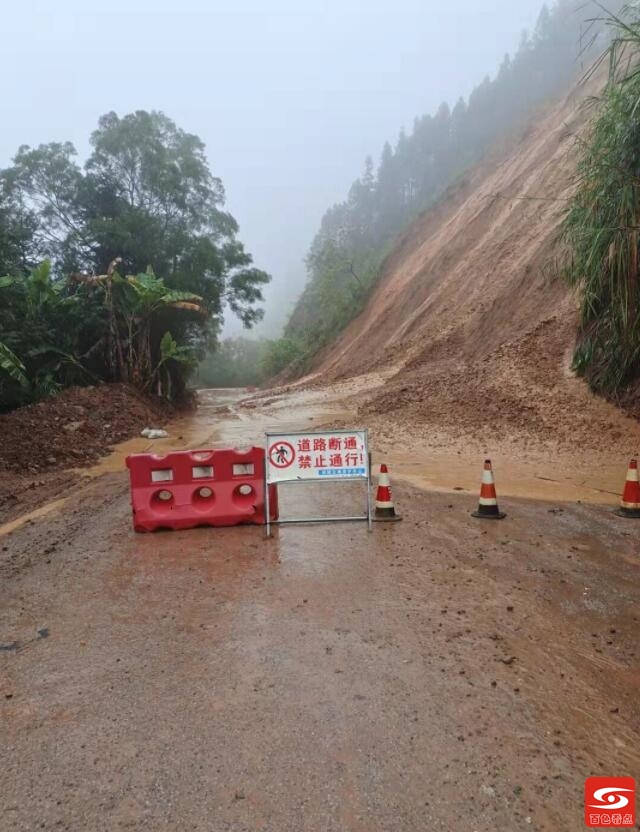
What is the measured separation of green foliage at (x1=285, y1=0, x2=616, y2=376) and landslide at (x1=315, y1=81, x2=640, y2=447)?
20.5 ft

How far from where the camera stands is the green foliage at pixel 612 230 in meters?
9.26

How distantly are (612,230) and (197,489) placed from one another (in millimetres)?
7695

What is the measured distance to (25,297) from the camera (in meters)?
17.3

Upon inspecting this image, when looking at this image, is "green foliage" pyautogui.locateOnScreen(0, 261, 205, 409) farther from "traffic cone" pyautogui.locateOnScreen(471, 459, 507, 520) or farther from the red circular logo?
"traffic cone" pyautogui.locateOnScreen(471, 459, 507, 520)

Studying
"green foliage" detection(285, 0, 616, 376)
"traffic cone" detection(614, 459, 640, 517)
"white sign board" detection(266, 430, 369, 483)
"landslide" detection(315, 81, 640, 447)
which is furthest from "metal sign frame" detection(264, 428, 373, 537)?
"green foliage" detection(285, 0, 616, 376)

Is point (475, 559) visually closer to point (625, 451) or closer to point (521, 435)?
point (625, 451)

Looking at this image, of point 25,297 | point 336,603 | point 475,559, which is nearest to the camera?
point 336,603

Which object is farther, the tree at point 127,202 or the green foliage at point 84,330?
the tree at point 127,202

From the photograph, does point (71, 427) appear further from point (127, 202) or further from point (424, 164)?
point (424, 164)

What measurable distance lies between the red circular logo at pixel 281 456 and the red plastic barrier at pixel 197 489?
0.24 m

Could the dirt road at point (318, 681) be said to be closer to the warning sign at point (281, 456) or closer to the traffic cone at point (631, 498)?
the warning sign at point (281, 456)

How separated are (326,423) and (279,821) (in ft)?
43.0

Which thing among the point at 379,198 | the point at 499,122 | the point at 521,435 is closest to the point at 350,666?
the point at 521,435

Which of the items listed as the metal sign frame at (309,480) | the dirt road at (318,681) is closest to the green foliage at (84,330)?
the metal sign frame at (309,480)
